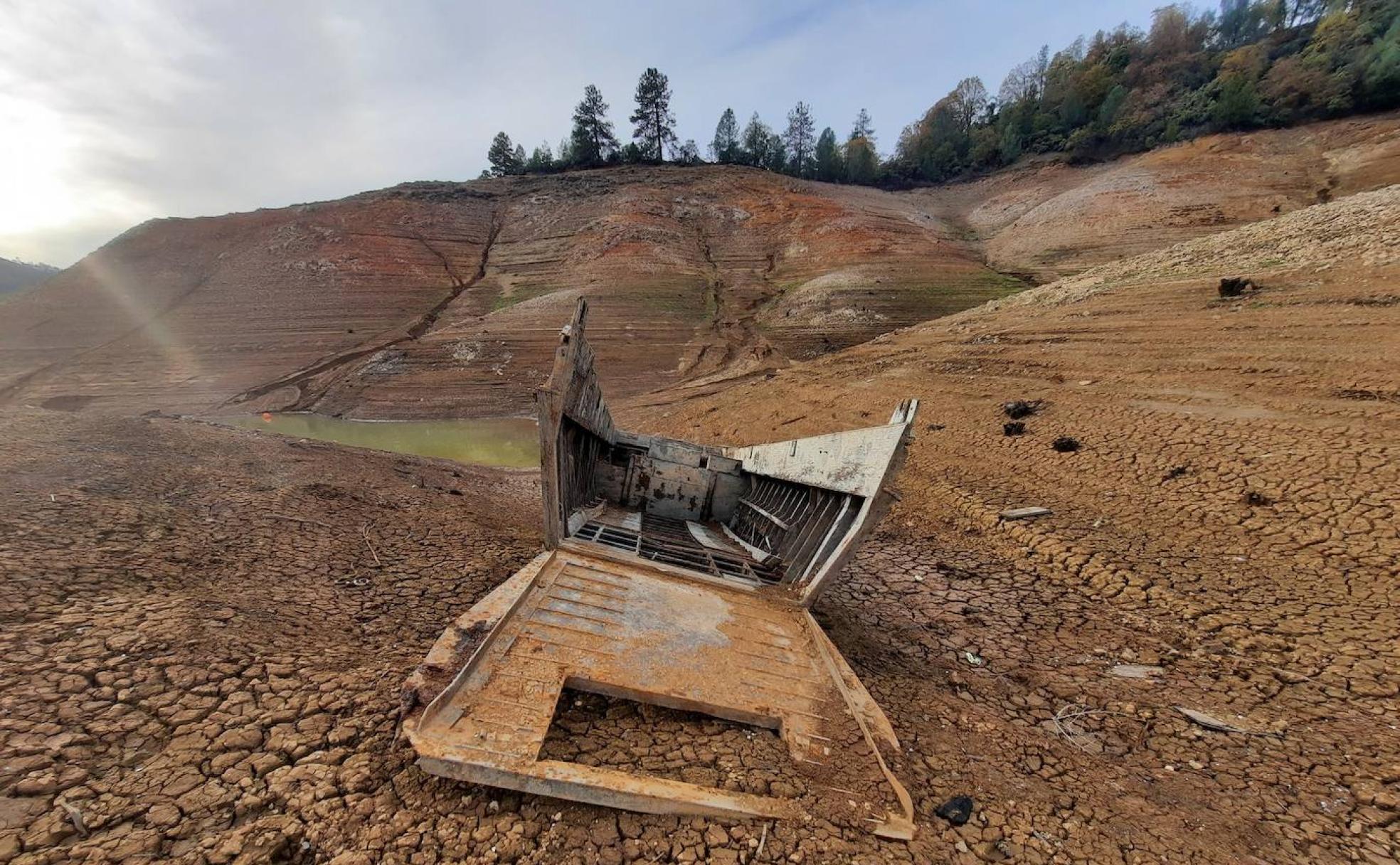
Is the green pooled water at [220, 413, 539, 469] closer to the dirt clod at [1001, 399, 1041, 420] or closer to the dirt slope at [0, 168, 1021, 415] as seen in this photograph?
the dirt slope at [0, 168, 1021, 415]

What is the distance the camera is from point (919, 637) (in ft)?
15.0

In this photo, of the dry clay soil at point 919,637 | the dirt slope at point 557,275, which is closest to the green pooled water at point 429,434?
the dirt slope at point 557,275

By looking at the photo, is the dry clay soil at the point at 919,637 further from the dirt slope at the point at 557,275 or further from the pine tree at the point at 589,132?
the pine tree at the point at 589,132

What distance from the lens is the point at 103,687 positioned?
2.59 metres

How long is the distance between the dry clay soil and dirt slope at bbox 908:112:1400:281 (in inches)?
694

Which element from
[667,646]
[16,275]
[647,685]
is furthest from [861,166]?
[16,275]

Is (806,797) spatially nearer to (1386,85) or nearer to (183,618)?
(183,618)

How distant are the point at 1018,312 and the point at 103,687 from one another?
746 inches

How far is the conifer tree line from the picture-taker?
100ft

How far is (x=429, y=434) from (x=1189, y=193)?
36892 mm

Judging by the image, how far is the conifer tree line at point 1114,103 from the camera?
30.6 metres

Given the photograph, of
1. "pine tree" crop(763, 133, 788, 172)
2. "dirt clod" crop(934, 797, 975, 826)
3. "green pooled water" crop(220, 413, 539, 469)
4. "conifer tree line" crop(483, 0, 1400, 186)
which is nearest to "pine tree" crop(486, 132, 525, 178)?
"conifer tree line" crop(483, 0, 1400, 186)

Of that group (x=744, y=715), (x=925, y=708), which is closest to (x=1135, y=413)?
(x=925, y=708)

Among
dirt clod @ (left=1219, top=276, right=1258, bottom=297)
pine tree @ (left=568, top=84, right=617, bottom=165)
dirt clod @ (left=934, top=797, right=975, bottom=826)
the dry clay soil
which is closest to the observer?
the dry clay soil
